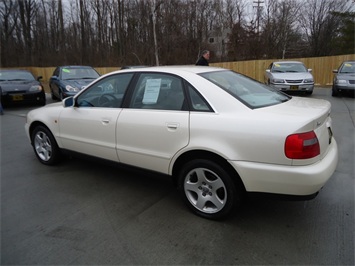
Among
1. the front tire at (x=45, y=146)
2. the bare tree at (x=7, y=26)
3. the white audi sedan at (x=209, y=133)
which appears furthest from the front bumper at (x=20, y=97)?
the bare tree at (x=7, y=26)

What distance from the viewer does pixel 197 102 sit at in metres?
2.77

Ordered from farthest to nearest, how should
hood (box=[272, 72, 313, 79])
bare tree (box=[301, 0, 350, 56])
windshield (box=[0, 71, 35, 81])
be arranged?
bare tree (box=[301, 0, 350, 56])
hood (box=[272, 72, 313, 79])
windshield (box=[0, 71, 35, 81])

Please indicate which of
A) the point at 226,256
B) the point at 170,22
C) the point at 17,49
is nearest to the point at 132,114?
the point at 226,256

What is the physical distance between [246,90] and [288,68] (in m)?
10.2

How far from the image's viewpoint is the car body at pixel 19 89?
973cm

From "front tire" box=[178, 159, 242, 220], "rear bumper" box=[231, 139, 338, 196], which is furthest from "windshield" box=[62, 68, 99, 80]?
"rear bumper" box=[231, 139, 338, 196]

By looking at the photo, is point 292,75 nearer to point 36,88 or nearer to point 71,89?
point 71,89

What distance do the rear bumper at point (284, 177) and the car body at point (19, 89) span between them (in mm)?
9712

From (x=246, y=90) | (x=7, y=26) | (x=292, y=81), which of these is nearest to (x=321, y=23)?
(x=292, y=81)

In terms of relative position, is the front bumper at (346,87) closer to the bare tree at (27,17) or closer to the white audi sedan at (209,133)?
the white audi sedan at (209,133)

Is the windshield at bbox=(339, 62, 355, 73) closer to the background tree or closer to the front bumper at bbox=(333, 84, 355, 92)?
the front bumper at bbox=(333, 84, 355, 92)

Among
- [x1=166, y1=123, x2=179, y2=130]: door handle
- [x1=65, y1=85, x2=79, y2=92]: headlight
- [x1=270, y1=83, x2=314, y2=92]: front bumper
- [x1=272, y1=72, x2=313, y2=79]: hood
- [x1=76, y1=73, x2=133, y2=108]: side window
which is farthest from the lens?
[x1=272, y1=72, x2=313, y2=79]: hood

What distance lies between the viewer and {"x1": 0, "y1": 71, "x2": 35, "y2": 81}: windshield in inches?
411

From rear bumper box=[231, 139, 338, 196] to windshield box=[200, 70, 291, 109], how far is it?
624mm
